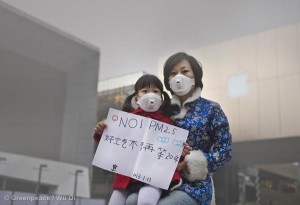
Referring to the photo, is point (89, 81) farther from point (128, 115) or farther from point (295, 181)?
point (128, 115)

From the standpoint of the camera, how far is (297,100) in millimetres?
3922

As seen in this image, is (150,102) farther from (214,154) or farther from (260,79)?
(260,79)

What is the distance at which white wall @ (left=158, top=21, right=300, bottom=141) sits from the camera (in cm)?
397

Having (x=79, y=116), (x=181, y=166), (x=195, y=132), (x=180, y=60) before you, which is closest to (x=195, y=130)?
(x=195, y=132)

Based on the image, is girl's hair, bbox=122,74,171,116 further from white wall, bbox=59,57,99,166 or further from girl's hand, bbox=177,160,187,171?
white wall, bbox=59,57,99,166

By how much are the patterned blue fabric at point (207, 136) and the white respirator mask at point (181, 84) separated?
0.05 metres

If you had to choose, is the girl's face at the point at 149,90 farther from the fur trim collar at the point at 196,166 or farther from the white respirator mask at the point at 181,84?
the fur trim collar at the point at 196,166

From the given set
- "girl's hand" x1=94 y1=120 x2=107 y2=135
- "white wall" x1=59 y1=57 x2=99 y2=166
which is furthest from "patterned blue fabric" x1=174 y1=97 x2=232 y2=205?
"white wall" x1=59 y1=57 x2=99 y2=166

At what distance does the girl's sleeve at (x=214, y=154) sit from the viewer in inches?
49.6

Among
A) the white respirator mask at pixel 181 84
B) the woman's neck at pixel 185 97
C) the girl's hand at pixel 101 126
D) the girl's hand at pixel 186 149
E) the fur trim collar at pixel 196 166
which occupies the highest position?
the white respirator mask at pixel 181 84

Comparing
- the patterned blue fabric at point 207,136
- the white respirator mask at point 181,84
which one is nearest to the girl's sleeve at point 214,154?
the patterned blue fabric at point 207,136

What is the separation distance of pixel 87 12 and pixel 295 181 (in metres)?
2.49

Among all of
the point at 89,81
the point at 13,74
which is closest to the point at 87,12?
the point at 89,81

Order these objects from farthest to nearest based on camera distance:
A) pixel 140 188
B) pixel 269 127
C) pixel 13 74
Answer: pixel 269 127 < pixel 13 74 < pixel 140 188
